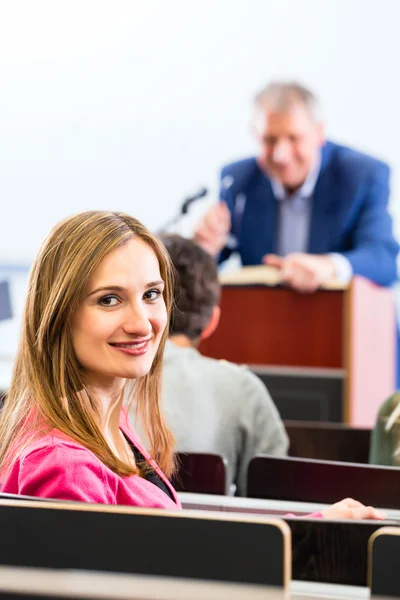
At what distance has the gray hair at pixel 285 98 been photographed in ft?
15.0

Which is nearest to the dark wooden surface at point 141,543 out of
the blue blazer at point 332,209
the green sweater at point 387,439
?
the green sweater at point 387,439

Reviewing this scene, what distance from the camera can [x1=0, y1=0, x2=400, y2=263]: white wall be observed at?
515 cm

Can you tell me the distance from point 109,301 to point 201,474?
548 millimetres

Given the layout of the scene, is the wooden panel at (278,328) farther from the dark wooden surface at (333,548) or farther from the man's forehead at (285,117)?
the dark wooden surface at (333,548)

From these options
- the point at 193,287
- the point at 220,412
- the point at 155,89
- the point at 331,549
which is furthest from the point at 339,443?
the point at 155,89

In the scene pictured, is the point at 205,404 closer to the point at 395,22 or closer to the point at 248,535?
the point at 248,535

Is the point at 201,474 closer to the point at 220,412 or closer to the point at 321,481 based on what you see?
the point at 321,481

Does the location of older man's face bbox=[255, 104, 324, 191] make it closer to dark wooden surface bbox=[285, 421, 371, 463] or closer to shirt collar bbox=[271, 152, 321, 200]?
shirt collar bbox=[271, 152, 321, 200]

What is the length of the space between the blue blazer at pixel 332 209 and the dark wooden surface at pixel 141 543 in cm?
340

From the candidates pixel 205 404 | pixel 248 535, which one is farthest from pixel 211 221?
pixel 248 535

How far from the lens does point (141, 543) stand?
3.10 ft

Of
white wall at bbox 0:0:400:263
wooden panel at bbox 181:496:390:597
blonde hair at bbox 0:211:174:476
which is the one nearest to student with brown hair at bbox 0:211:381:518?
blonde hair at bbox 0:211:174:476

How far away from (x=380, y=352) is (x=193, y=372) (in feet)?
6.71

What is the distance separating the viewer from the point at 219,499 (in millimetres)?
1396
